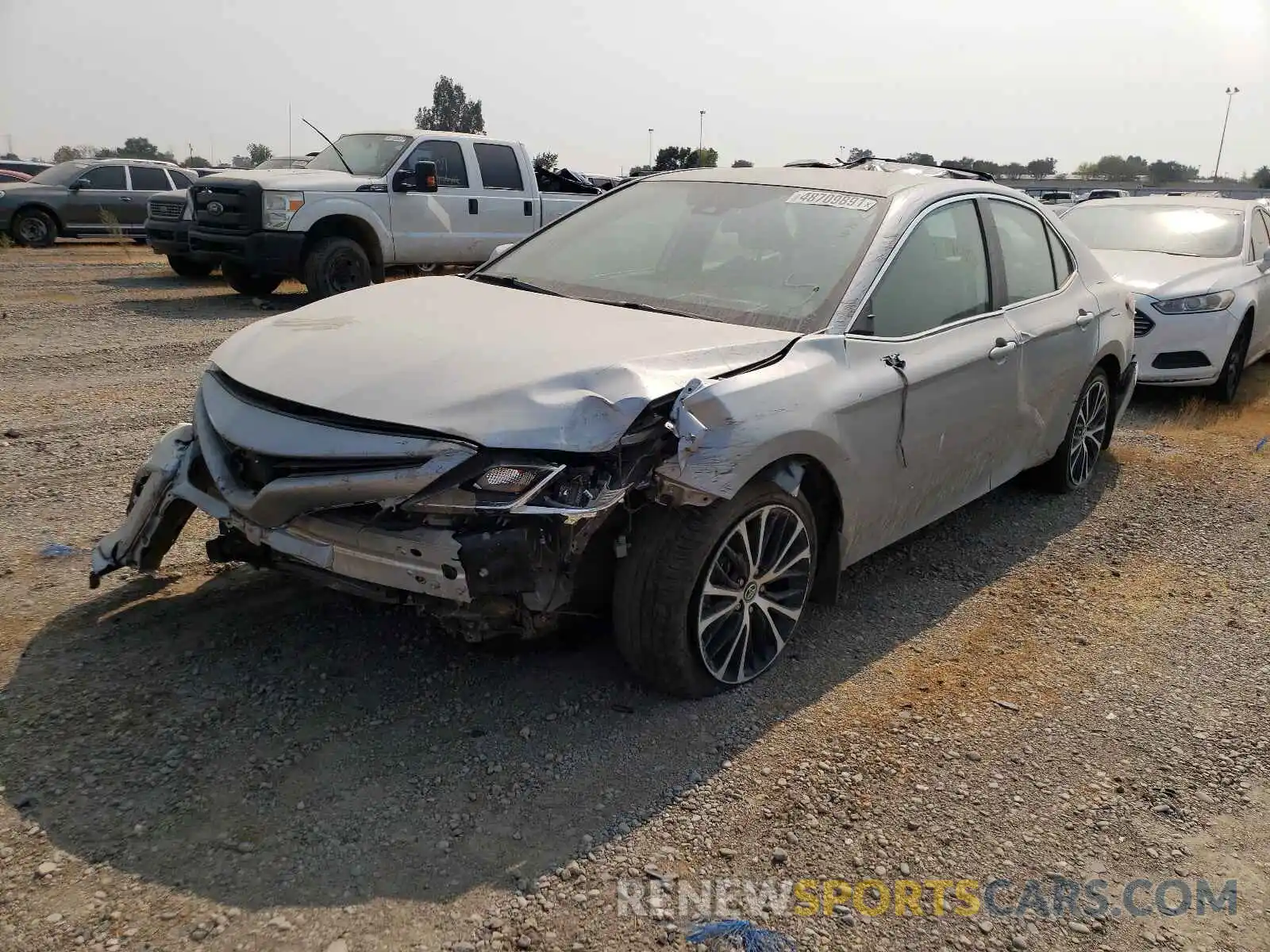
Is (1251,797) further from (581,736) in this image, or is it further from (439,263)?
(439,263)

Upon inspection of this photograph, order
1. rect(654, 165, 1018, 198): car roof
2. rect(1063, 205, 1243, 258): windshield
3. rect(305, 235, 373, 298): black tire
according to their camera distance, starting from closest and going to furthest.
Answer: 1. rect(654, 165, 1018, 198): car roof
2. rect(1063, 205, 1243, 258): windshield
3. rect(305, 235, 373, 298): black tire

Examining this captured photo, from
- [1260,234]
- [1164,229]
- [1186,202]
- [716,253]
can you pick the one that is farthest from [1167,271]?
[716,253]

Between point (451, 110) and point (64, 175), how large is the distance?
3179 inches

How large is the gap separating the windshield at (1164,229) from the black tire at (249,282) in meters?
8.66

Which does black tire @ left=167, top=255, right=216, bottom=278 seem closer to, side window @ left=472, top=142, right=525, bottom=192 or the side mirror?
the side mirror

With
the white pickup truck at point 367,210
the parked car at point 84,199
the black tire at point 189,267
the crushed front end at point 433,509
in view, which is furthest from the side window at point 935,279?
the parked car at point 84,199

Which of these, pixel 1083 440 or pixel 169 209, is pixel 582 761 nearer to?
pixel 1083 440

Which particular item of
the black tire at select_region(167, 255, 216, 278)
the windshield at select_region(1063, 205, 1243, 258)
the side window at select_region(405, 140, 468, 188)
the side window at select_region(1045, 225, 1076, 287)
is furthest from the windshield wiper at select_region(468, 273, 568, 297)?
the black tire at select_region(167, 255, 216, 278)

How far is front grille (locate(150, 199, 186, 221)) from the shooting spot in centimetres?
1288

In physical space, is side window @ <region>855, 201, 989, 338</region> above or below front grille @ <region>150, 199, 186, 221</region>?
below

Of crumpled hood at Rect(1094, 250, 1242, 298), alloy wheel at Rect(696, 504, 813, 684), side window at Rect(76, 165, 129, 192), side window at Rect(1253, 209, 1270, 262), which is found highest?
side window at Rect(76, 165, 129, 192)

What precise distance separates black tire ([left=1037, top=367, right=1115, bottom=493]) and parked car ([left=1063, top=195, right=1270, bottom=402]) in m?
2.09

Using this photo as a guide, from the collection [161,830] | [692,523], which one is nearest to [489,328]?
[692,523]

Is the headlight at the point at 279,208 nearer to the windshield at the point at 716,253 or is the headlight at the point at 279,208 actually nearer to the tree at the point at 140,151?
the windshield at the point at 716,253
